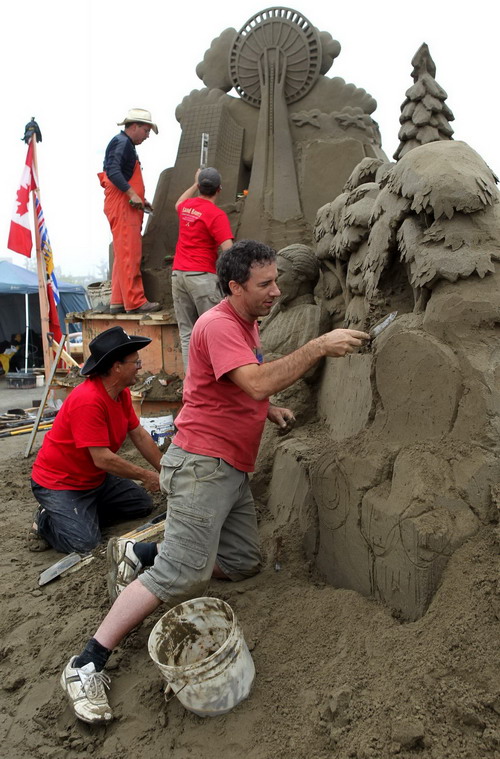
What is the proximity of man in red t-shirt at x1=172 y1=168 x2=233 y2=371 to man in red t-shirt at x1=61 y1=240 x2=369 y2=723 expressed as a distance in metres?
2.54

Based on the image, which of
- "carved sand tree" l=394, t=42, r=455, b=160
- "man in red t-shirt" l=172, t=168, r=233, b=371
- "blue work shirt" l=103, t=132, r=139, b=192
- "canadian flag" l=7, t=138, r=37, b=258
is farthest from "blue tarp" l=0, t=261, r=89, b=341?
"carved sand tree" l=394, t=42, r=455, b=160

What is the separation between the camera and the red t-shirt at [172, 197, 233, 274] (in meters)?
4.61

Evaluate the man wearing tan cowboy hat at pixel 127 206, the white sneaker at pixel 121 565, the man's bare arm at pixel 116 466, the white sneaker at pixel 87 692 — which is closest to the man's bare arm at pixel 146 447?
the man's bare arm at pixel 116 466

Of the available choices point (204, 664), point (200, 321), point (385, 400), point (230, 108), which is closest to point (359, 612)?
point (204, 664)

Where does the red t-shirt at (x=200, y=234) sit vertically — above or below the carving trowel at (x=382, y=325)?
above

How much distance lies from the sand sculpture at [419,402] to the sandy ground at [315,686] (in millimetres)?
114

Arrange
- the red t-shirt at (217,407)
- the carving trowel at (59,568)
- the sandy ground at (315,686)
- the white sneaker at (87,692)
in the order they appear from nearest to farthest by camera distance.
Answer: the sandy ground at (315,686), the white sneaker at (87,692), the red t-shirt at (217,407), the carving trowel at (59,568)

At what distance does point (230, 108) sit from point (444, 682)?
6712 millimetres

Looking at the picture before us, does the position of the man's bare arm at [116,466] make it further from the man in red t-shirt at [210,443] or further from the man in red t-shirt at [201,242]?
the man in red t-shirt at [201,242]

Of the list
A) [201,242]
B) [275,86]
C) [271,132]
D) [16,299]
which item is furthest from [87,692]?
[16,299]

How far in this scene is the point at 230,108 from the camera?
6938mm

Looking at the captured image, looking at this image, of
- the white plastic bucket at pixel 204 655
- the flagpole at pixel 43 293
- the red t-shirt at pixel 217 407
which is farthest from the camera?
the flagpole at pixel 43 293

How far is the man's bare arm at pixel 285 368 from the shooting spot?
78.3 inches

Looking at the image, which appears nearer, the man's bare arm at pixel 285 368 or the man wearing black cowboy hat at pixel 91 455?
the man's bare arm at pixel 285 368
